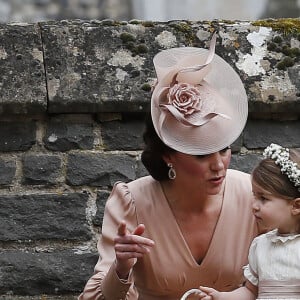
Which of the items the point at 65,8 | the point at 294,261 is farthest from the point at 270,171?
the point at 65,8

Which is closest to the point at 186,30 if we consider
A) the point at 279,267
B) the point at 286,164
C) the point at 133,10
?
the point at 286,164

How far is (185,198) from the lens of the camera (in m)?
3.94

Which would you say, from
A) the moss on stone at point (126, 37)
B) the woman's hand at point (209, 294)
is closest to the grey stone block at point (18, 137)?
the moss on stone at point (126, 37)

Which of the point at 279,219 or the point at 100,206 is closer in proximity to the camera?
the point at 279,219

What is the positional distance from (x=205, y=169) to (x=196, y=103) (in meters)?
0.20

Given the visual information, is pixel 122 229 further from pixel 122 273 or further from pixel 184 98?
pixel 184 98

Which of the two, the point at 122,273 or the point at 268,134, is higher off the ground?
the point at 268,134

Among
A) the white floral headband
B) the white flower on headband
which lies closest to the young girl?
the white floral headband

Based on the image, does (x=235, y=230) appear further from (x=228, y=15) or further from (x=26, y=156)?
(x=228, y=15)

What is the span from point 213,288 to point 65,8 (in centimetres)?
1567

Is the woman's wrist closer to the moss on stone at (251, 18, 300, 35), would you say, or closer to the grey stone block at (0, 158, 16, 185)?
the grey stone block at (0, 158, 16, 185)

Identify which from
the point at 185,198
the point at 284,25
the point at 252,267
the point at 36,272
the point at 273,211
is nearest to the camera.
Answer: the point at 273,211

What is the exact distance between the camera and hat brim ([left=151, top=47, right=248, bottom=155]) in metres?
3.77

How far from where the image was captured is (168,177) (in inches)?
157
